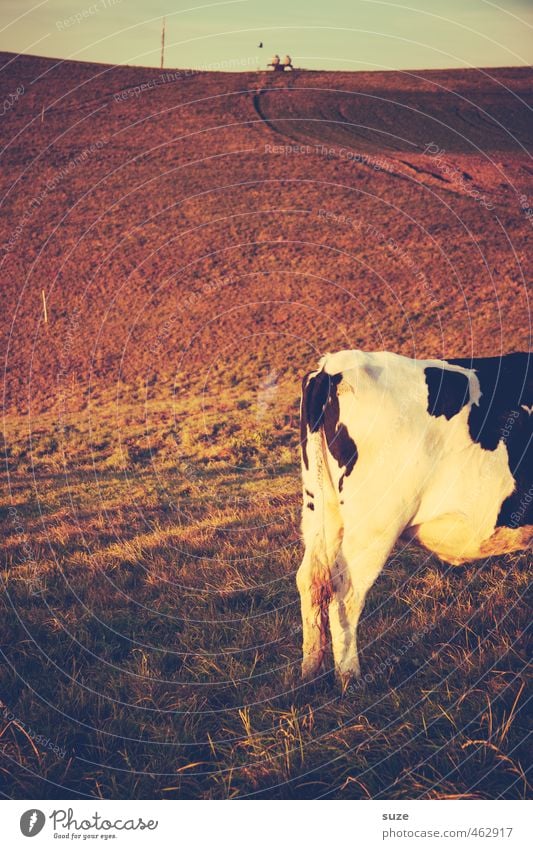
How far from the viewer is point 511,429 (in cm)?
492

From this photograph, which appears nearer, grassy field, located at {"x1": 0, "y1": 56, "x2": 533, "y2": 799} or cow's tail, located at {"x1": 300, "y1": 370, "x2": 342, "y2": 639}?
grassy field, located at {"x1": 0, "y1": 56, "x2": 533, "y2": 799}

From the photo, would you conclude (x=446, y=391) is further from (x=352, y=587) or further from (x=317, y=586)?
(x=317, y=586)

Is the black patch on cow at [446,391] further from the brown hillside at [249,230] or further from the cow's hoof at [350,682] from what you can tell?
the brown hillside at [249,230]

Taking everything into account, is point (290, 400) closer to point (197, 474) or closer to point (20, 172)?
point (197, 474)

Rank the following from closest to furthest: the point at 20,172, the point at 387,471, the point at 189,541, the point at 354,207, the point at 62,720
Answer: the point at 62,720
the point at 387,471
the point at 189,541
the point at 354,207
the point at 20,172

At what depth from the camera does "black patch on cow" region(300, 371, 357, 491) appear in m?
4.73

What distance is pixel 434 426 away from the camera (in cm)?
470

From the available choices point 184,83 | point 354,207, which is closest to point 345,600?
point 354,207

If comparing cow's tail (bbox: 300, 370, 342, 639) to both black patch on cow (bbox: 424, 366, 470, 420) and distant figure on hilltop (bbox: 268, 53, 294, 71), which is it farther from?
distant figure on hilltop (bbox: 268, 53, 294, 71)

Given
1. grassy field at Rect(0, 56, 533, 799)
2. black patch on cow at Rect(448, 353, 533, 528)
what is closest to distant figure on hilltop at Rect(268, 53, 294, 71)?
grassy field at Rect(0, 56, 533, 799)

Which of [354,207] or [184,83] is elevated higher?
[184,83]

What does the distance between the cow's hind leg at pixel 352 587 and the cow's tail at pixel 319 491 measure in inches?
5.4
